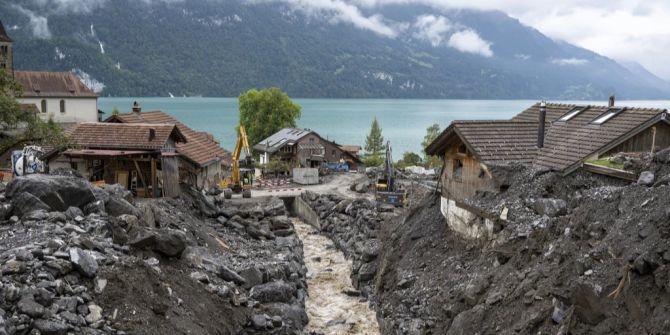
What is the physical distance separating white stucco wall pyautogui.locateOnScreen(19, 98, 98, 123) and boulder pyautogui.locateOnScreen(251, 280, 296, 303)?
54.3 m

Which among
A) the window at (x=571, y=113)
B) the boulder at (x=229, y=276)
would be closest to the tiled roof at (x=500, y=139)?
the window at (x=571, y=113)

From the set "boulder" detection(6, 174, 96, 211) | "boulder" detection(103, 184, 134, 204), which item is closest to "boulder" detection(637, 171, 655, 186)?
"boulder" detection(6, 174, 96, 211)

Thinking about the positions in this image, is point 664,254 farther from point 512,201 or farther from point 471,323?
point 512,201

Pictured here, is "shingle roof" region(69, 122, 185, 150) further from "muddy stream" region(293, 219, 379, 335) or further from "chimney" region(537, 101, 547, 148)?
"chimney" region(537, 101, 547, 148)

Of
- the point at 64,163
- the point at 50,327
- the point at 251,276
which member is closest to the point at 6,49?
the point at 64,163

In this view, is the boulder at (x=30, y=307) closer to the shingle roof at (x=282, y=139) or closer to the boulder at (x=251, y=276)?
the boulder at (x=251, y=276)

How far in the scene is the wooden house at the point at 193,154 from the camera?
1654 inches

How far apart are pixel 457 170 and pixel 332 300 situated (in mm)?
8732

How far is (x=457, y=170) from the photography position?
2828cm

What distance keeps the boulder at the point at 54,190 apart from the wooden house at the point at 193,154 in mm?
15879

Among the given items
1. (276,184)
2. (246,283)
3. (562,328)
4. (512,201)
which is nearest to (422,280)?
(512,201)

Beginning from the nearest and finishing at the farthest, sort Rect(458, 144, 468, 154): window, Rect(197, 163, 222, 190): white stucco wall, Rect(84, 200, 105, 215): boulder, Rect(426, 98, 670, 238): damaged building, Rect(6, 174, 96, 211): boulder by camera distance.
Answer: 1. Rect(6, 174, 96, 211): boulder
2. Rect(84, 200, 105, 215): boulder
3. Rect(426, 98, 670, 238): damaged building
4. Rect(458, 144, 468, 154): window
5. Rect(197, 163, 222, 190): white stucco wall

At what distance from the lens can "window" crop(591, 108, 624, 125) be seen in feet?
83.3

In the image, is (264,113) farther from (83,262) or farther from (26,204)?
(83,262)
